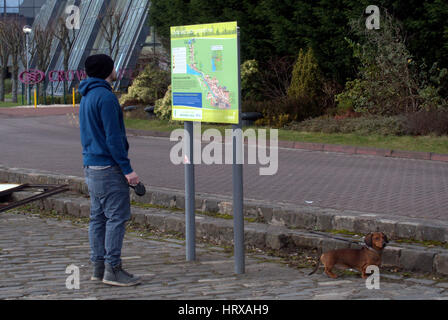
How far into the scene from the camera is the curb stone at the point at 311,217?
7.09m

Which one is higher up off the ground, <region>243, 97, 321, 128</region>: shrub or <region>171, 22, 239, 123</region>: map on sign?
<region>171, 22, 239, 123</region>: map on sign

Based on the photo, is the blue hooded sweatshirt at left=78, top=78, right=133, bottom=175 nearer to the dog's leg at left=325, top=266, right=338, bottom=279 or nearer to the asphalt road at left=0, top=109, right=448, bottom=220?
the dog's leg at left=325, top=266, right=338, bottom=279

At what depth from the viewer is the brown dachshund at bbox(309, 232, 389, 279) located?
6.10 metres

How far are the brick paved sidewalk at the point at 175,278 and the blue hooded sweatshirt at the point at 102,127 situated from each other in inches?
37.9

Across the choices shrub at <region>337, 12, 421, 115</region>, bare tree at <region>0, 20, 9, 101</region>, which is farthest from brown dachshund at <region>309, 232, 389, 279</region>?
bare tree at <region>0, 20, 9, 101</region>

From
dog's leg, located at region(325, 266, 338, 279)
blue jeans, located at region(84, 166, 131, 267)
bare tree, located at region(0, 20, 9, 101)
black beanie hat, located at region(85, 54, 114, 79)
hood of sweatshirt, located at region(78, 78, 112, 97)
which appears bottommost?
dog's leg, located at region(325, 266, 338, 279)

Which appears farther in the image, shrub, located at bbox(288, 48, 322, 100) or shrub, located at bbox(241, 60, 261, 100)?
shrub, located at bbox(241, 60, 261, 100)

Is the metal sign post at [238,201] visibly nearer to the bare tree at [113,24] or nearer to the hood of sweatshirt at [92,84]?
the hood of sweatshirt at [92,84]

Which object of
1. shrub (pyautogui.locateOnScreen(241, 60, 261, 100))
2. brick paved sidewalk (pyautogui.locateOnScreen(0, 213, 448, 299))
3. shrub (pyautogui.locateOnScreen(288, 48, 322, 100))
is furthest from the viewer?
shrub (pyautogui.locateOnScreen(241, 60, 261, 100))

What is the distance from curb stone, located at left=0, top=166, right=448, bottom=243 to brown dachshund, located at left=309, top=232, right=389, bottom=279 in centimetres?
106

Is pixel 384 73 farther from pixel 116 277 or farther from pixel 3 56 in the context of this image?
pixel 3 56

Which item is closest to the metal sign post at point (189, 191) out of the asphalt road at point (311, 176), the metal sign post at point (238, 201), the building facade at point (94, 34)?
the metal sign post at point (238, 201)

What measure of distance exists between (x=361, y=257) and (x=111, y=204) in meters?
1.99
